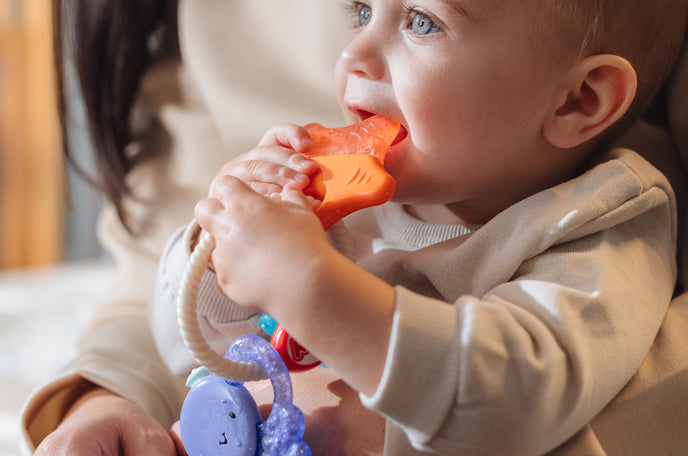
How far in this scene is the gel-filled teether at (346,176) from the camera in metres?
0.67

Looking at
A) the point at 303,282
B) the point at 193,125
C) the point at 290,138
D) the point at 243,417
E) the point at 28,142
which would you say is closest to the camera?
the point at 303,282

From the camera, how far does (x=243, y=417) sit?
0.64 meters

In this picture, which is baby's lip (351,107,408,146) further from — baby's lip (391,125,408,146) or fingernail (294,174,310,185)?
fingernail (294,174,310,185)

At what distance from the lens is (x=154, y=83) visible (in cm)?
127

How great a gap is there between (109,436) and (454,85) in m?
0.53

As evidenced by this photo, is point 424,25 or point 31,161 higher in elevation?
point 424,25

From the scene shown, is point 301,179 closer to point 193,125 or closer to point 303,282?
point 303,282

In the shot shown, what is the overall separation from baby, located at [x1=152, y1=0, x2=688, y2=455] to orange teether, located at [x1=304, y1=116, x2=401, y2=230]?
0.02m

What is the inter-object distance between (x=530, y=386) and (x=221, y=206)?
0.30m

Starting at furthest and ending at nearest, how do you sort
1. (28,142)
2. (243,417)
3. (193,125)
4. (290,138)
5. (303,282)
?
(28,142) < (193,125) < (290,138) < (243,417) < (303,282)

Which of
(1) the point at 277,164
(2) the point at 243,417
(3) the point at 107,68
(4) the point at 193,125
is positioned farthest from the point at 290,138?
(3) the point at 107,68

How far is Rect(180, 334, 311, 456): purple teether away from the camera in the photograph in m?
0.63

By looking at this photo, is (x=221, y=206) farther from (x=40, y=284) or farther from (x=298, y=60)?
(x=40, y=284)

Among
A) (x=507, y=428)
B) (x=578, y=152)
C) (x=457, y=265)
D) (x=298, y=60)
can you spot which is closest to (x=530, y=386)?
(x=507, y=428)
